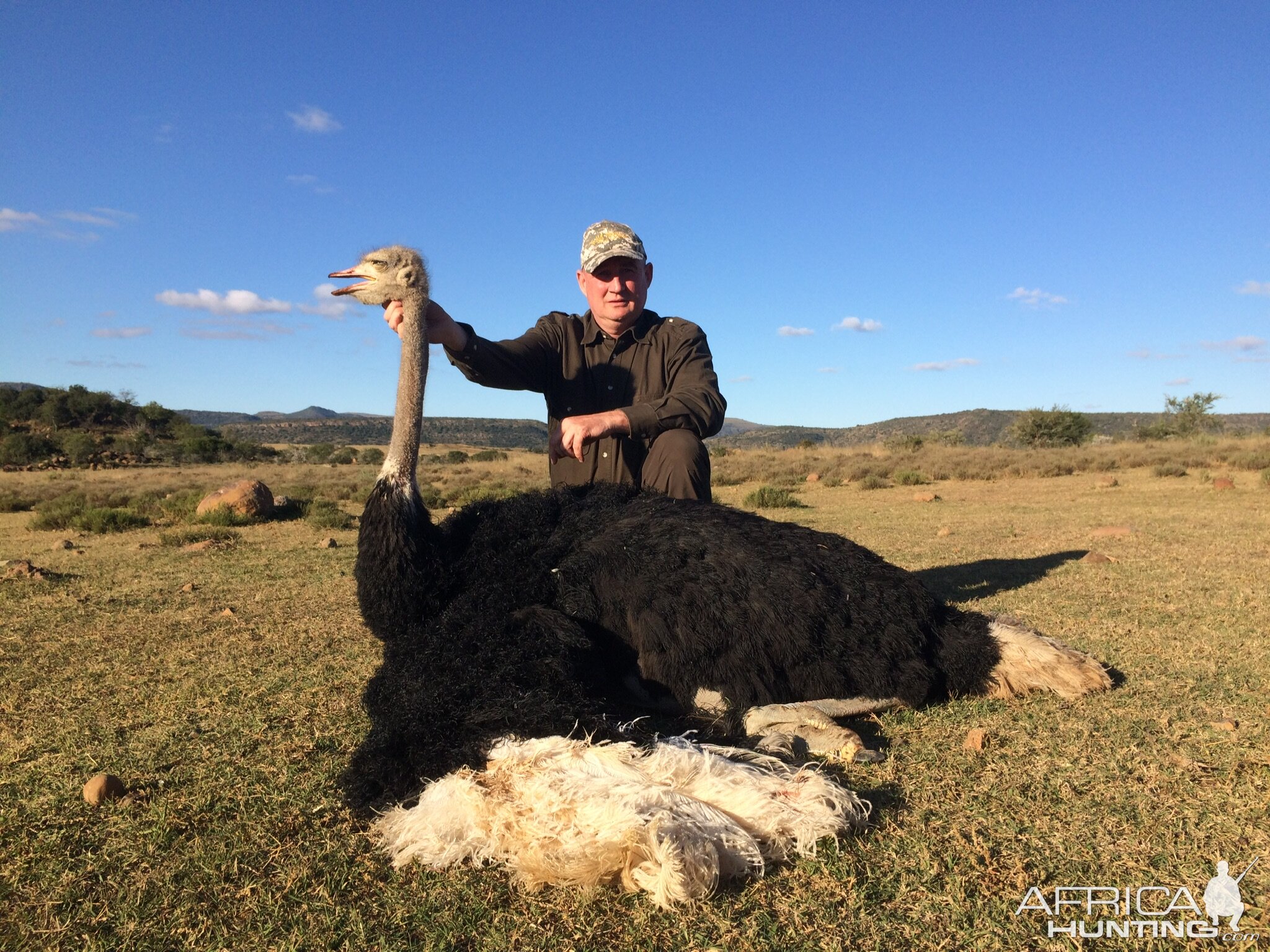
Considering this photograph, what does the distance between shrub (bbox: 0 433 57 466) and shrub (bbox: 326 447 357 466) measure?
1118cm

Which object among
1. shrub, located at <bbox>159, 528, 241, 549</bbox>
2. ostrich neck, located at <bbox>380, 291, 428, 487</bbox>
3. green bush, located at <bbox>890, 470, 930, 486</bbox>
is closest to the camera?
ostrich neck, located at <bbox>380, 291, 428, 487</bbox>

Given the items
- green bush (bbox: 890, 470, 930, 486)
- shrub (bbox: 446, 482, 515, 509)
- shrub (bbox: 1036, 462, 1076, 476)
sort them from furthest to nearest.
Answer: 1. shrub (bbox: 1036, 462, 1076, 476)
2. green bush (bbox: 890, 470, 930, 486)
3. shrub (bbox: 446, 482, 515, 509)

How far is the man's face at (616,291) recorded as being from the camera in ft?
16.5

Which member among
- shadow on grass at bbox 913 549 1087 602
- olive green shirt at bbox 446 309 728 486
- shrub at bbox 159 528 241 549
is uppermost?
olive green shirt at bbox 446 309 728 486

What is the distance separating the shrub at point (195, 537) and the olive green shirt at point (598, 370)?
616 cm

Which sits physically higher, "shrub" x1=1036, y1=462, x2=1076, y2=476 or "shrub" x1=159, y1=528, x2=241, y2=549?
"shrub" x1=1036, y1=462, x2=1076, y2=476

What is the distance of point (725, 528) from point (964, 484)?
18.0m

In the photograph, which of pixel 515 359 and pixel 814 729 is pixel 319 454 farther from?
pixel 814 729

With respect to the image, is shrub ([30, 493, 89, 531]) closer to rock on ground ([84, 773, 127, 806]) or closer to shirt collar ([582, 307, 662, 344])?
shirt collar ([582, 307, 662, 344])

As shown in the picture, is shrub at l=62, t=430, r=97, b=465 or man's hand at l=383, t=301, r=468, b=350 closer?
man's hand at l=383, t=301, r=468, b=350

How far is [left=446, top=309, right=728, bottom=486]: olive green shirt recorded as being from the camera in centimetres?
469

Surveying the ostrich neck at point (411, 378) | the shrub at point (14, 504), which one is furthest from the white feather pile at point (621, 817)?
the shrub at point (14, 504)

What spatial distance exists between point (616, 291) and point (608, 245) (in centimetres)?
27
